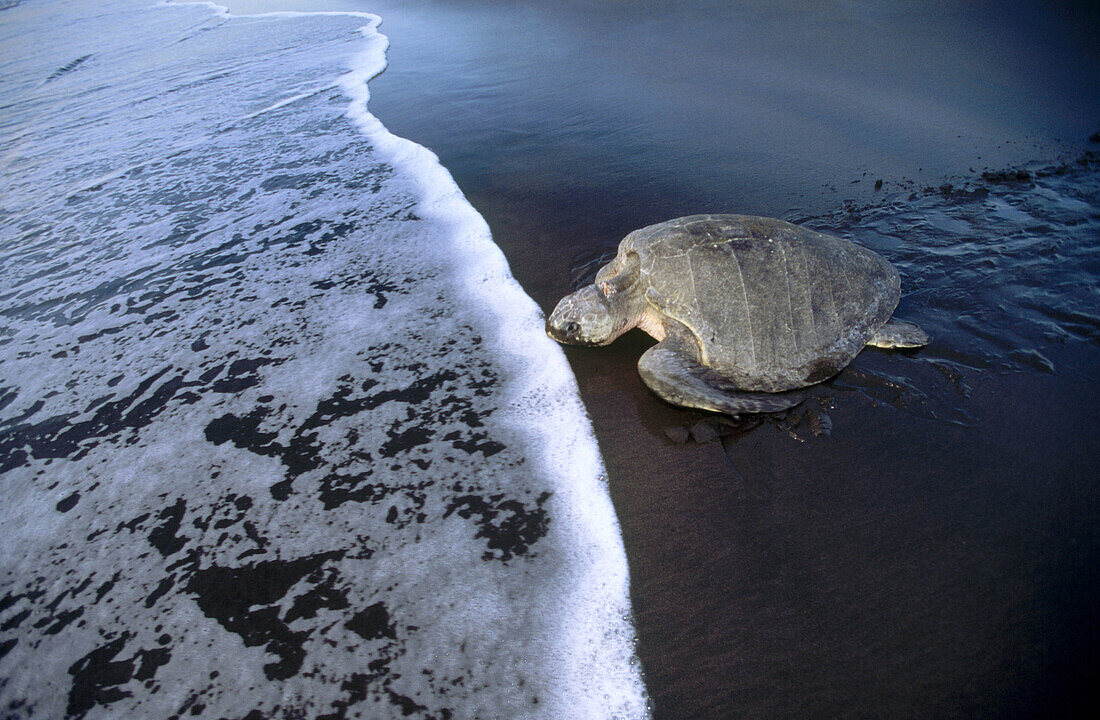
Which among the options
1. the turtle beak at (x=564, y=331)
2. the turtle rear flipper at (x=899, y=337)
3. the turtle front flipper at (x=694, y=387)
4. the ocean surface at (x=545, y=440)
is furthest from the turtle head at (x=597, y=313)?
the turtle rear flipper at (x=899, y=337)

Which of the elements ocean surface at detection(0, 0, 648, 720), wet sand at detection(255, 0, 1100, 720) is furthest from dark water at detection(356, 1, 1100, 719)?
ocean surface at detection(0, 0, 648, 720)

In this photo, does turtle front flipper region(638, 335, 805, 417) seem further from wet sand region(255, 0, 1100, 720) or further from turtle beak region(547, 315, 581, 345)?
turtle beak region(547, 315, 581, 345)

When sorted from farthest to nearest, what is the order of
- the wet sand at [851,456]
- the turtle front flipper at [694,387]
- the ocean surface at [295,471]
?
the turtle front flipper at [694,387] → the ocean surface at [295,471] → the wet sand at [851,456]

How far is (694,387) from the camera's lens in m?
2.27

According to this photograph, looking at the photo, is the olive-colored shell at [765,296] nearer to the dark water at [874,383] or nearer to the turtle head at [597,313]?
the turtle head at [597,313]

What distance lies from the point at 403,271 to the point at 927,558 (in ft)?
10.6

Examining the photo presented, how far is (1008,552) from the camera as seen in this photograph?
168 cm

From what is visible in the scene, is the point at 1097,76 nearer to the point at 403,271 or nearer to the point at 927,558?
the point at 927,558

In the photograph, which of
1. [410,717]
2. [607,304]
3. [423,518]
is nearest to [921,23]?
[607,304]

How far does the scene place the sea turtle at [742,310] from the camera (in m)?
2.34

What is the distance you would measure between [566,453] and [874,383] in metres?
1.48

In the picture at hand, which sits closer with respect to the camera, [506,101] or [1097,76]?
[1097,76]

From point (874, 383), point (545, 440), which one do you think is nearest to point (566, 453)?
point (545, 440)

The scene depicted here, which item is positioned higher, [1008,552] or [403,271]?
[403,271]
